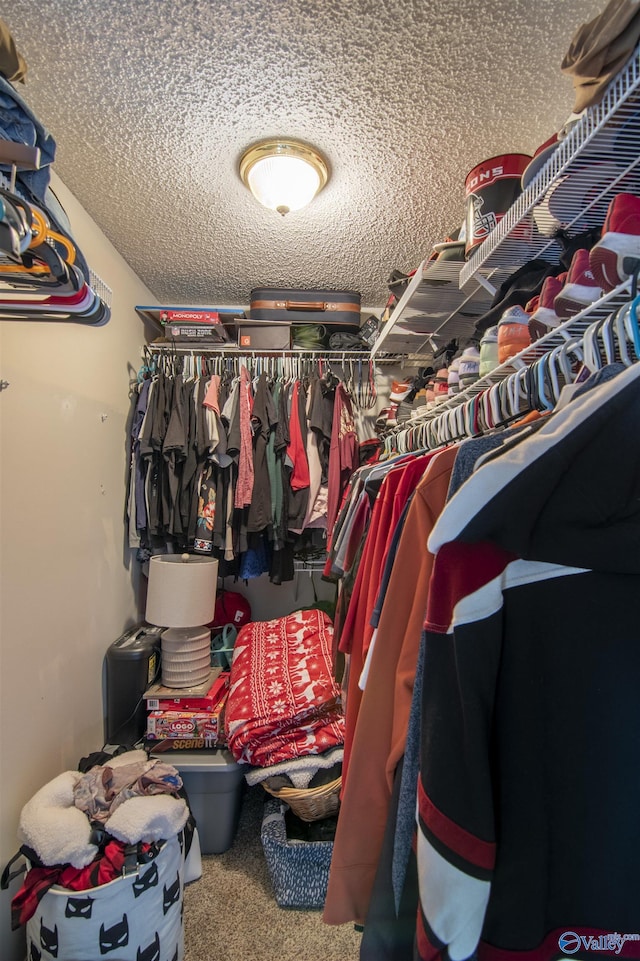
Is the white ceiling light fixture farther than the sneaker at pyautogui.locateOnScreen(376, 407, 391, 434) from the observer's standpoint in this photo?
No

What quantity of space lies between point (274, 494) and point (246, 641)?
73cm

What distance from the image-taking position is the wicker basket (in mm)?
1512

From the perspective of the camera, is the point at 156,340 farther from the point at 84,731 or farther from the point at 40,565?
the point at 84,731

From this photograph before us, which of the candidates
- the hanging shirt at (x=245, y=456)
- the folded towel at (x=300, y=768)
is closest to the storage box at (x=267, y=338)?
the hanging shirt at (x=245, y=456)

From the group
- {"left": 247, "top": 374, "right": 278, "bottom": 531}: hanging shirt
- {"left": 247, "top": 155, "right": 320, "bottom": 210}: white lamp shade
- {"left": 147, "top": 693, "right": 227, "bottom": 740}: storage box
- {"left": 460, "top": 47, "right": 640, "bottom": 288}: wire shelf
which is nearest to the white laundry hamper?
{"left": 147, "top": 693, "right": 227, "bottom": 740}: storage box

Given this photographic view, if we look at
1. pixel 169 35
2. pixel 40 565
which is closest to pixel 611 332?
pixel 169 35

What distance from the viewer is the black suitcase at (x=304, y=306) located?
2398 mm

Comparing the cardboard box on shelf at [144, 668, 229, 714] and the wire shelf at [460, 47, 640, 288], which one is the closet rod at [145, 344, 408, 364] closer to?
the wire shelf at [460, 47, 640, 288]

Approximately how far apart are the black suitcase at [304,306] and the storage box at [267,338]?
39mm

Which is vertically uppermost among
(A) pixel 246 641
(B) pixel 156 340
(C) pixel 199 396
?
(B) pixel 156 340

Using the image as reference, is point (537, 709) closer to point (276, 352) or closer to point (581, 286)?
point (581, 286)

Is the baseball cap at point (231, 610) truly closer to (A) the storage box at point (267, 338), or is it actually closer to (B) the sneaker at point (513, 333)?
(A) the storage box at point (267, 338)

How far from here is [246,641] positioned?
210cm

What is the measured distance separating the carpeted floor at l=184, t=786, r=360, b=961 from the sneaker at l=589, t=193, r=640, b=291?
1.93 meters
